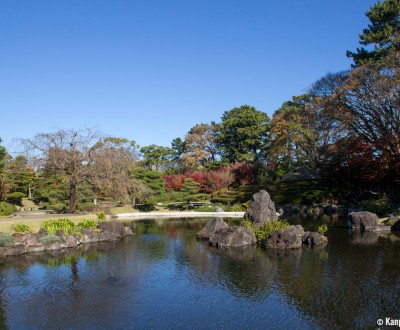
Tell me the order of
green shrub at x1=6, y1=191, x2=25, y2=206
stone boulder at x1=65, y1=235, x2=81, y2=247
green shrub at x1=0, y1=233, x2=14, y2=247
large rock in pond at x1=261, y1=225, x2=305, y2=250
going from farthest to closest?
1. green shrub at x1=6, y1=191, x2=25, y2=206
2. stone boulder at x1=65, y1=235, x2=81, y2=247
3. large rock in pond at x1=261, y1=225, x2=305, y2=250
4. green shrub at x1=0, y1=233, x2=14, y2=247

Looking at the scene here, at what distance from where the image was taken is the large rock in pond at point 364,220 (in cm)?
2466

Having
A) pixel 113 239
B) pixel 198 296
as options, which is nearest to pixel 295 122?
pixel 113 239

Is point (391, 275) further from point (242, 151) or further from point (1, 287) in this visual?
point (242, 151)

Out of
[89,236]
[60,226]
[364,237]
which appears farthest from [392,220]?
[60,226]

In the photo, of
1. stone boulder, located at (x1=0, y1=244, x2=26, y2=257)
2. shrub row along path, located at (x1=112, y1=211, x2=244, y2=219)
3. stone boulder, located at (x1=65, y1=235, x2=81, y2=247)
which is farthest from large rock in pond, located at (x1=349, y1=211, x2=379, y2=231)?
stone boulder, located at (x1=0, y1=244, x2=26, y2=257)

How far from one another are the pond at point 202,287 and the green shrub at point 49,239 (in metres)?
1.05

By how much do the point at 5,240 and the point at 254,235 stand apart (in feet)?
43.2

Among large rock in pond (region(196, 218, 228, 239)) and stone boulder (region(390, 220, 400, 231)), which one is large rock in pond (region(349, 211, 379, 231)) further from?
large rock in pond (region(196, 218, 228, 239))

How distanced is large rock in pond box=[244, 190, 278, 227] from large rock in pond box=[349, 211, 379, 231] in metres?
5.93

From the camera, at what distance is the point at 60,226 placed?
74.8 feet

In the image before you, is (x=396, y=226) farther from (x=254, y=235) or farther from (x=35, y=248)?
(x=35, y=248)

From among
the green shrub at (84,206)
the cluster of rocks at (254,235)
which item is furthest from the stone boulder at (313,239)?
the green shrub at (84,206)

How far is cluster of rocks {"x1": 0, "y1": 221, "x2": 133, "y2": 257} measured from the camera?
1952cm

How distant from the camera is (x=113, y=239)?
23391 millimetres
